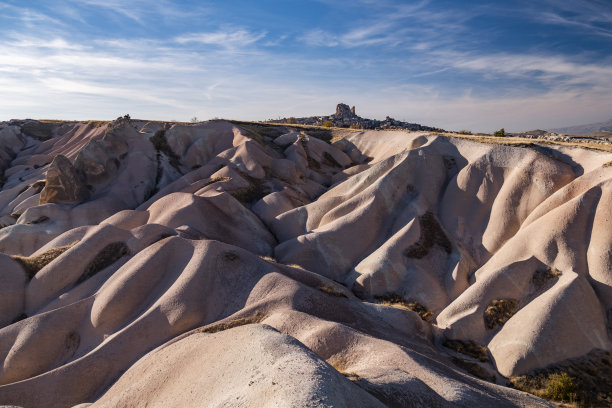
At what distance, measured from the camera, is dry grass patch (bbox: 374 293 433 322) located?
2278cm

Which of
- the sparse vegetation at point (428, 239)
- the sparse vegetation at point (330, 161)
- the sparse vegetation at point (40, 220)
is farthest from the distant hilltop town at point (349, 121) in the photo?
the sparse vegetation at point (40, 220)

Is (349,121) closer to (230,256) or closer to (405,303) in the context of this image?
(405,303)

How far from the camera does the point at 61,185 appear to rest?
37.2m

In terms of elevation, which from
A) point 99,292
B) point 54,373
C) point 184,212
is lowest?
point 54,373

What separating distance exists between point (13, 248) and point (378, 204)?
28710 mm

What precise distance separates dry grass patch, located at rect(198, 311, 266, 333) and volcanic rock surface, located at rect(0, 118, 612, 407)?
8cm

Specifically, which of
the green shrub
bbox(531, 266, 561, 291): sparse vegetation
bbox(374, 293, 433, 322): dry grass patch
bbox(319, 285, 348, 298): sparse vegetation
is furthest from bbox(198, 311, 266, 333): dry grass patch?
bbox(531, 266, 561, 291): sparse vegetation

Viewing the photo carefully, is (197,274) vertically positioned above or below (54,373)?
above

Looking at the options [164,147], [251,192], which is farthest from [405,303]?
[164,147]

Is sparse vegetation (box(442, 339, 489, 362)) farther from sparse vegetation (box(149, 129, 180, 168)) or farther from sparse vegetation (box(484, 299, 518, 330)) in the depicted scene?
sparse vegetation (box(149, 129, 180, 168))

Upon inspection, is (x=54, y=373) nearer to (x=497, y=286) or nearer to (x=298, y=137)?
(x=497, y=286)

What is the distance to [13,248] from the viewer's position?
30.5 m

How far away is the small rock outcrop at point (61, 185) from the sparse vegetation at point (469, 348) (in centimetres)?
3461

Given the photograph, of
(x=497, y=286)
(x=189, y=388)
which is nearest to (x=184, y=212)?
(x=189, y=388)
